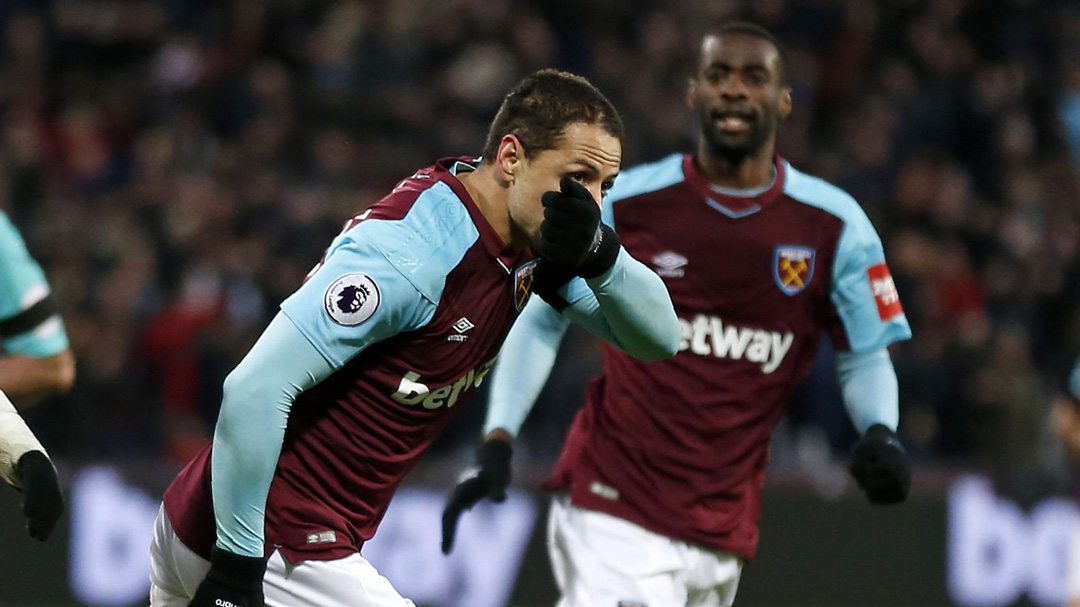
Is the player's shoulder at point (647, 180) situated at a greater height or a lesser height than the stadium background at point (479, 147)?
greater

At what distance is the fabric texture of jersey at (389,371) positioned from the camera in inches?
145

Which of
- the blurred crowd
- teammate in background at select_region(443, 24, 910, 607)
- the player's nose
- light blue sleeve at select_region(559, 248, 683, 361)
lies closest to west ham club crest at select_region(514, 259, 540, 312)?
light blue sleeve at select_region(559, 248, 683, 361)

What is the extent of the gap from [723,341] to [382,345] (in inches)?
67.3

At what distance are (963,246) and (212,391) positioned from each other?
5.78 meters

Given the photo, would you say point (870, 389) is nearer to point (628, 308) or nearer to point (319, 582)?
point (628, 308)

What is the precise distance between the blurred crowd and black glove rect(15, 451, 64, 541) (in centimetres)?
598

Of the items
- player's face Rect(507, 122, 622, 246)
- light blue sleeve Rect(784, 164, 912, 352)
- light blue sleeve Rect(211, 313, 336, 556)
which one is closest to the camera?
light blue sleeve Rect(211, 313, 336, 556)

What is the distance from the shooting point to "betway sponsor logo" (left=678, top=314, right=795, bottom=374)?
5.22 m

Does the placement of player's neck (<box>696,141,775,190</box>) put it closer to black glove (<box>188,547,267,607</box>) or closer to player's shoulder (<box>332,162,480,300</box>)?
player's shoulder (<box>332,162,480,300</box>)

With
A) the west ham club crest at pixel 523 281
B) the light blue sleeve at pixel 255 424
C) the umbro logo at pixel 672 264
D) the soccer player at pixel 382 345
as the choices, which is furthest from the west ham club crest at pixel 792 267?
the light blue sleeve at pixel 255 424

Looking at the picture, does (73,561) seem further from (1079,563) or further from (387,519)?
(1079,563)

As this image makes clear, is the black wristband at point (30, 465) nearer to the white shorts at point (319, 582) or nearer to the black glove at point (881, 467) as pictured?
the white shorts at point (319, 582)

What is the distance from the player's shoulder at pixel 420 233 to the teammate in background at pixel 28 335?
1415mm

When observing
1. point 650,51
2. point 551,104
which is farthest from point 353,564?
point 650,51
